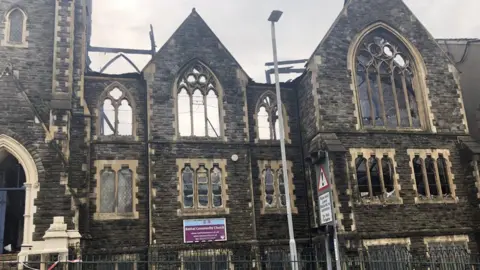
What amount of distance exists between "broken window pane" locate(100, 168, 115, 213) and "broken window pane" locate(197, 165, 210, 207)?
340 centimetres

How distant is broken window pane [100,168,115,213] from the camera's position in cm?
1983

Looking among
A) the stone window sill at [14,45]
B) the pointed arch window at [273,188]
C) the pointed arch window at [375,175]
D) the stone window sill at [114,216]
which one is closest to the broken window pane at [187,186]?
the stone window sill at [114,216]

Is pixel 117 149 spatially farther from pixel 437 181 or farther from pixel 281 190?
pixel 437 181

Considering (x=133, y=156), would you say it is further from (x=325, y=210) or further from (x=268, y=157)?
(x=325, y=210)

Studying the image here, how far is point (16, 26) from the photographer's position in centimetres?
1972

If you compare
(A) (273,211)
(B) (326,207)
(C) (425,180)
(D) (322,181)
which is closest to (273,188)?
(A) (273,211)

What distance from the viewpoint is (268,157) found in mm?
21969

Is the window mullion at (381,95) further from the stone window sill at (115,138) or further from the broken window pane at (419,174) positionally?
the stone window sill at (115,138)

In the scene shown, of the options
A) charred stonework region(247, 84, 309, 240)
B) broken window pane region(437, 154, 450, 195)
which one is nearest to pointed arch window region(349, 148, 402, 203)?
broken window pane region(437, 154, 450, 195)

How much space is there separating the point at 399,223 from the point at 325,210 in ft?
28.9

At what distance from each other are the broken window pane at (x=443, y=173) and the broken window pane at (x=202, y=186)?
1001 cm

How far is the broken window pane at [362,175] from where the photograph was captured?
20.6 meters

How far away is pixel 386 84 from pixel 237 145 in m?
7.48

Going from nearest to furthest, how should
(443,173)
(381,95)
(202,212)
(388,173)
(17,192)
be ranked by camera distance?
1. (202,212)
2. (17,192)
3. (388,173)
4. (443,173)
5. (381,95)
